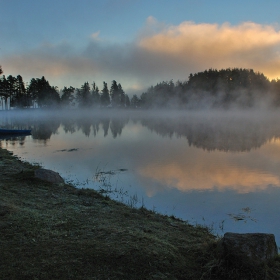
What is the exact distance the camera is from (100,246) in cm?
476

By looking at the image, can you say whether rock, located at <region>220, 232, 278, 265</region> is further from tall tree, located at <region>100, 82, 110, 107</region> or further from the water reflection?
tall tree, located at <region>100, 82, 110, 107</region>

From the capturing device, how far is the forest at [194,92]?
357 feet

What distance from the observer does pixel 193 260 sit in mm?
4621

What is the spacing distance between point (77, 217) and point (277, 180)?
9.99 m

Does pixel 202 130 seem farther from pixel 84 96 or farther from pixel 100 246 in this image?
pixel 84 96

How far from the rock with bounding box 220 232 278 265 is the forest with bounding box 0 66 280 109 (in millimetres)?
102291

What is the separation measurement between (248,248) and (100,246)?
2504 millimetres

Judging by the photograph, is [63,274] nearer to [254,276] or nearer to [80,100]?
[254,276]

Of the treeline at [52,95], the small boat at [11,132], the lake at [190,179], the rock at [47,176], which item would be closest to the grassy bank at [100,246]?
the lake at [190,179]

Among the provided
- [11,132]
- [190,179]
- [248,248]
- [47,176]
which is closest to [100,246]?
[248,248]

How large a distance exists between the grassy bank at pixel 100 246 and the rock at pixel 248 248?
0.13 meters

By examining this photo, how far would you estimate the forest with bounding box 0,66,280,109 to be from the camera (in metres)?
109

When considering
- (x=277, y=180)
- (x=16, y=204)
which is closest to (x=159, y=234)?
(x=16, y=204)

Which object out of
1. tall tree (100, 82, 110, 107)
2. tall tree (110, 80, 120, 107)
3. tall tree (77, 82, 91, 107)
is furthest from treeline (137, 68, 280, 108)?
tall tree (77, 82, 91, 107)
